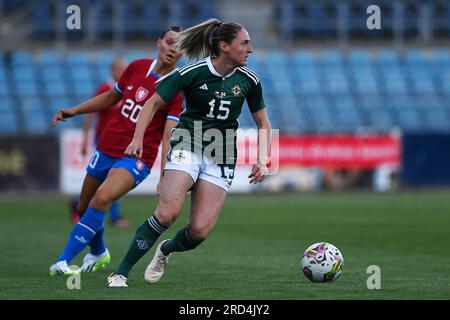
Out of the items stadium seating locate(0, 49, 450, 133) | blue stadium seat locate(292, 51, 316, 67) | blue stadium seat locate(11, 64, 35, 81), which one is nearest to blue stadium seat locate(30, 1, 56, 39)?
stadium seating locate(0, 49, 450, 133)

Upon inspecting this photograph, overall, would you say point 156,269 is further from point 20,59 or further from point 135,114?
point 20,59

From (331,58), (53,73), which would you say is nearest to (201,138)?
(53,73)

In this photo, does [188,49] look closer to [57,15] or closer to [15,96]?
[15,96]

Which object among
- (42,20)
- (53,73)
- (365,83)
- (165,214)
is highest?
(42,20)

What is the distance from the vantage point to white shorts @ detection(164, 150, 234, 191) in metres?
8.61

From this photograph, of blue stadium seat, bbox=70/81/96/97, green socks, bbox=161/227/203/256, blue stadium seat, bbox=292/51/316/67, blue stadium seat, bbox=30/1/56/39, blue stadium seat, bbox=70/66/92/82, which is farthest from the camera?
blue stadium seat, bbox=292/51/316/67

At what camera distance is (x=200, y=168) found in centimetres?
874

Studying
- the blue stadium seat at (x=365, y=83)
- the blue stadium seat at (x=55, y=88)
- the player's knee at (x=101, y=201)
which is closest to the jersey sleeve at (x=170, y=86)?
the player's knee at (x=101, y=201)

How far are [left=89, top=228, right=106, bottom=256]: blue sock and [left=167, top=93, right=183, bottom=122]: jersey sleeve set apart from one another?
5.30 feet

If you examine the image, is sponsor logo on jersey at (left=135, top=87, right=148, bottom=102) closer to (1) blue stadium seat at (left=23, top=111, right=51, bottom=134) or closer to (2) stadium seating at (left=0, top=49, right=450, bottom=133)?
(2) stadium seating at (left=0, top=49, right=450, bottom=133)

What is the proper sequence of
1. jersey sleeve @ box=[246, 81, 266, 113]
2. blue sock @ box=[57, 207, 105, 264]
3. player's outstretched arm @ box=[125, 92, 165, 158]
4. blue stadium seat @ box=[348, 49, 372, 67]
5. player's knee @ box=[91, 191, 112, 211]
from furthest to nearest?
blue stadium seat @ box=[348, 49, 372, 67]
blue sock @ box=[57, 207, 105, 264]
player's knee @ box=[91, 191, 112, 211]
jersey sleeve @ box=[246, 81, 266, 113]
player's outstretched arm @ box=[125, 92, 165, 158]

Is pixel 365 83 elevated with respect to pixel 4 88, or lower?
elevated

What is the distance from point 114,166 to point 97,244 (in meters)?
1.16

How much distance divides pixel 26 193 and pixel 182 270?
15.7 meters
